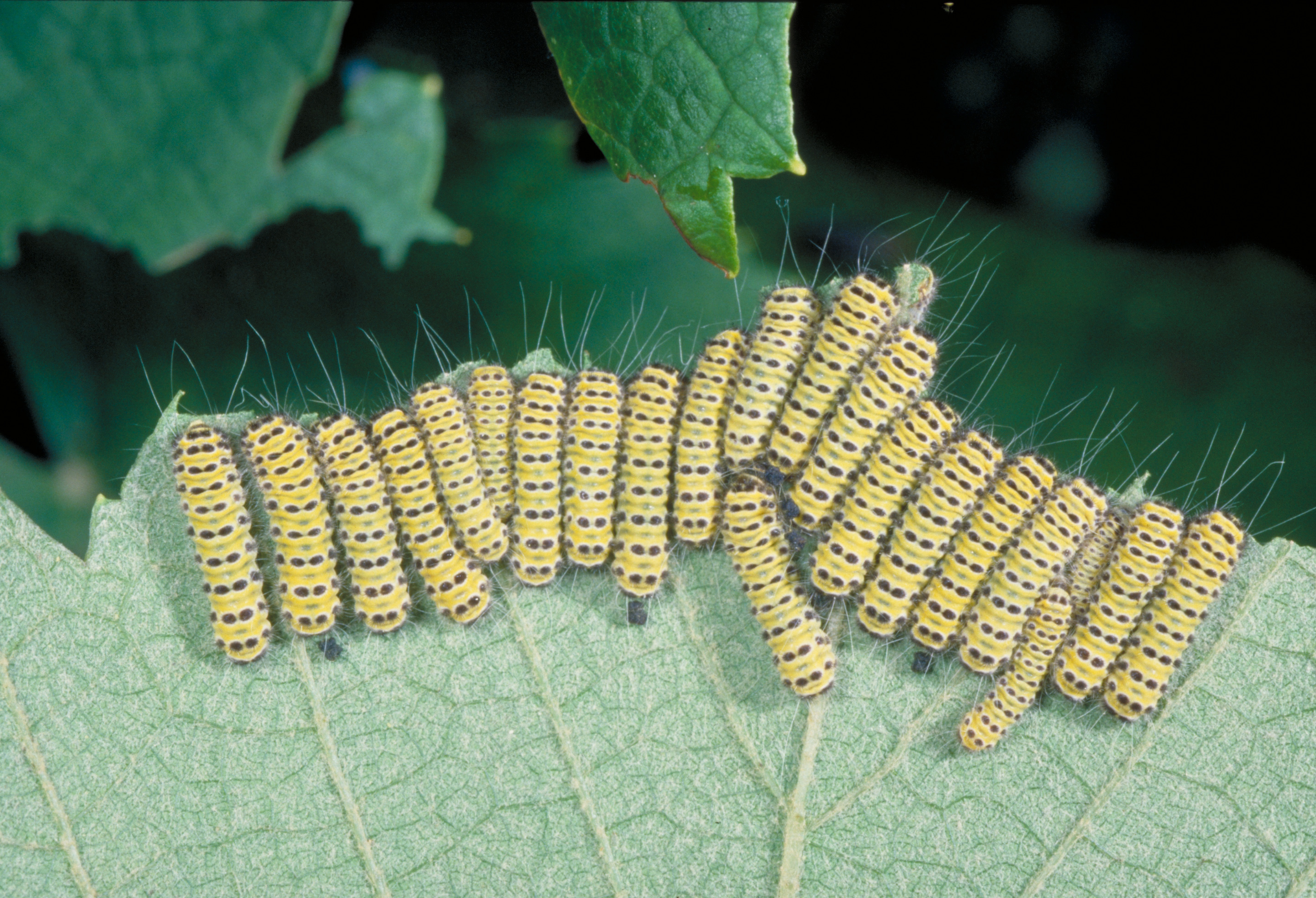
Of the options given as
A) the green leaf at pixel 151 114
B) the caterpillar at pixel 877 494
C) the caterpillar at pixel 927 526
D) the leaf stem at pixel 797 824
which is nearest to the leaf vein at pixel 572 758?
the leaf stem at pixel 797 824

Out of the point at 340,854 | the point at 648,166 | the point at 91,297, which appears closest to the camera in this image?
the point at 648,166

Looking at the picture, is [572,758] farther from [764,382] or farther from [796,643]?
[764,382]

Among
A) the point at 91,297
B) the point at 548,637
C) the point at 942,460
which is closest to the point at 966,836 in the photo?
the point at 942,460

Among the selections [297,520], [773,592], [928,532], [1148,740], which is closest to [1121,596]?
[1148,740]

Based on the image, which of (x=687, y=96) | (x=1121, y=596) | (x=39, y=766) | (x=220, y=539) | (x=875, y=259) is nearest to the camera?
(x=687, y=96)

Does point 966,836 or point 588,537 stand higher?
point 588,537

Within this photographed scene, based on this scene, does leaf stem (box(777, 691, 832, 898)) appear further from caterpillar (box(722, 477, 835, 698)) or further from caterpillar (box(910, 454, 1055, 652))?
caterpillar (box(910, 454, 1055, 652))

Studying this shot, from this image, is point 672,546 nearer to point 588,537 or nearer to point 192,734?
point 588,537
